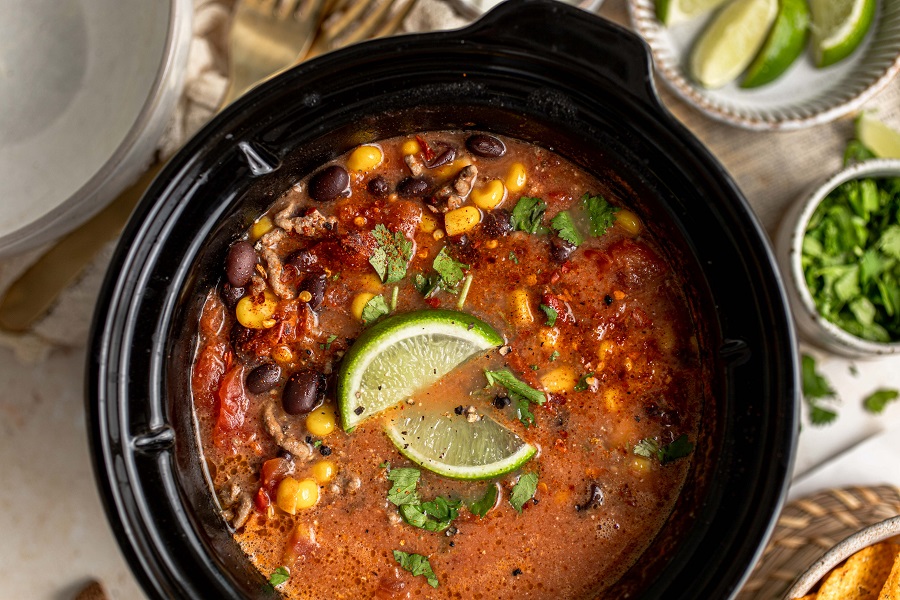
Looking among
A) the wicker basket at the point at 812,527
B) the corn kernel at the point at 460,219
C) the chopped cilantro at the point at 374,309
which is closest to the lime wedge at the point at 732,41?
the corn kernel at the point at 460,219

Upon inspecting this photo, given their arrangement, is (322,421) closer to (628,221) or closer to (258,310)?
(258,310)

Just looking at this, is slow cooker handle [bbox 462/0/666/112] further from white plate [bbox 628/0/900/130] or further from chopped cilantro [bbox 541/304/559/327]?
white plate [bbox 628/0/900/130]

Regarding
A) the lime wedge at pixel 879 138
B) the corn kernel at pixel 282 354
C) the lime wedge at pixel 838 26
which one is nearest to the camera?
the corn kernel at pixel 282 354

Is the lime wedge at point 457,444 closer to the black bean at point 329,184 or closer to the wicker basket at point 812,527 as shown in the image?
the black bean at point 329,184

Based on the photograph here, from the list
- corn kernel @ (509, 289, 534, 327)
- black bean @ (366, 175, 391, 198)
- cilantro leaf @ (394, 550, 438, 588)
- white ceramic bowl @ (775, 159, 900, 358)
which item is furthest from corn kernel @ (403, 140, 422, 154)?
white ceramic bowl @ (775, 159, 900, 358)

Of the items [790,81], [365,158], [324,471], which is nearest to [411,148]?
[365,158]

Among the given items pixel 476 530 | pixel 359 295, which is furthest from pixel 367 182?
pixel 476 530

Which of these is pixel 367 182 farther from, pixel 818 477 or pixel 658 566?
pixel 818 477
